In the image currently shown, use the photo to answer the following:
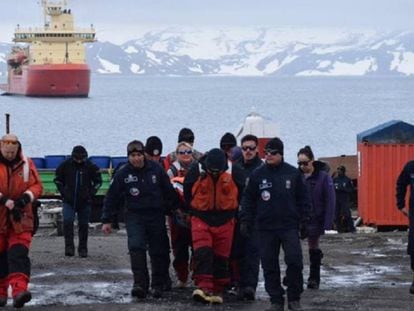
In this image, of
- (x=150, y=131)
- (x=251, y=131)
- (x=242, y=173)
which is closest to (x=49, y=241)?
(x=242, y=173)

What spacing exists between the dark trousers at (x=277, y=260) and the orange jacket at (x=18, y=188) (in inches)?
78.7

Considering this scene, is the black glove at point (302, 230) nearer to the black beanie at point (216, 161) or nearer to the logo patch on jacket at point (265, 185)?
the logo patch on jacket at point (265, 185)

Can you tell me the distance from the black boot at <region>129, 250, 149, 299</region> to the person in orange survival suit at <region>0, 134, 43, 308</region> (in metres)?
1.17

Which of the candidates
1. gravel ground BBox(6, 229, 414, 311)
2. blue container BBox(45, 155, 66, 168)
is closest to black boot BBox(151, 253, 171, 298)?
gravel ground BBox(6, 229, 414, 311)

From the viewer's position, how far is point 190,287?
43.6 feet

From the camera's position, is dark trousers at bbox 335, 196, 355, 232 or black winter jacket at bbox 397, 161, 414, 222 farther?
dark trousers at bbox 335, 196, 355, 232

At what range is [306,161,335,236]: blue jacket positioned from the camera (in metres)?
13.0

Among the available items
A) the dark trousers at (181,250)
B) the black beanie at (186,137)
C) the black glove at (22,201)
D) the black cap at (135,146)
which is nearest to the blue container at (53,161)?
the black beanie at (186,137)

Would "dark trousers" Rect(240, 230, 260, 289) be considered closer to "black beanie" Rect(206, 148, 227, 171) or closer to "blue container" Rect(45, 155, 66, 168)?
"black beanie" Rect(206, 148, 227, 171)

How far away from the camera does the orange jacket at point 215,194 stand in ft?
39.9

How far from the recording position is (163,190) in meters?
12.5

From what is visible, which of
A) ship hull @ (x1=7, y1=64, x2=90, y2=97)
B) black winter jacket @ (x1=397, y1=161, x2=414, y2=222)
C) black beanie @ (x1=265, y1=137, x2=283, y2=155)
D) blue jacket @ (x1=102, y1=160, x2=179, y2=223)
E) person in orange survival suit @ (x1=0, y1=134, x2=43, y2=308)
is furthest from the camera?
ship hull @ (x1=7, y1=64, x2=90, y2=97)

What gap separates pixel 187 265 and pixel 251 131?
46.3 ft

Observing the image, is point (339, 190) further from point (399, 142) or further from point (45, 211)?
point (45, 211)
